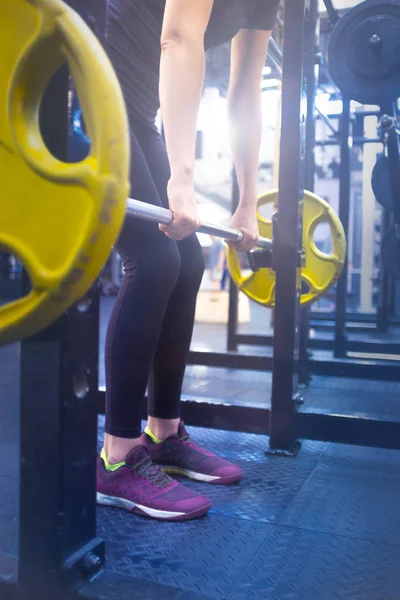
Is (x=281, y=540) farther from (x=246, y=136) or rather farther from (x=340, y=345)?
(x=340, y=345)

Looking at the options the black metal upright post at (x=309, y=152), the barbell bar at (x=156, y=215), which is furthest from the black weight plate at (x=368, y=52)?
the barbell bar at (x=156, y=215)

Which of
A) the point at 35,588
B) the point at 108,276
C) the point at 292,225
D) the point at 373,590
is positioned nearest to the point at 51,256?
the point at 35,588

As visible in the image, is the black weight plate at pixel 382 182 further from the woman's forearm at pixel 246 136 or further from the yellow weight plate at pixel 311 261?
the woman's forearm at pixel 246 136

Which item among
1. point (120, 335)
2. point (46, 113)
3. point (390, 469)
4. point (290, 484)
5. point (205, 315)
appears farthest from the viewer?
point (205, 315)

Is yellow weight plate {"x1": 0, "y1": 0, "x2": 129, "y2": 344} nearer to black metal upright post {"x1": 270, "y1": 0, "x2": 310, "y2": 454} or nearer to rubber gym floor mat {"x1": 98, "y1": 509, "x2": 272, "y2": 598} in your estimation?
rubber gym floor mat {"x1": 98, "y1": 509, "x2": 272, "y2": 598}

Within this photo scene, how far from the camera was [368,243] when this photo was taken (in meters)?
4.81

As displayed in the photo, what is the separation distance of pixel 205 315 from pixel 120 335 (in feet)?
14.3

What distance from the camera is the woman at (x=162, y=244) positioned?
899 mm

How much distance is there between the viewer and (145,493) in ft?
3.37

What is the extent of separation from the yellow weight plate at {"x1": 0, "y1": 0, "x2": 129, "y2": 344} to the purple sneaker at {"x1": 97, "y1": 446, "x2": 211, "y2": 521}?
0.57 metres

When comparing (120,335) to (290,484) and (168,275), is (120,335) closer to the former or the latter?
(168,275)

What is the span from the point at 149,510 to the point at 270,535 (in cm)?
21

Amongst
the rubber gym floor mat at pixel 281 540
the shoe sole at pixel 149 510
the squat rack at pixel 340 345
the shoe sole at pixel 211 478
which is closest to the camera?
the rubber gym floor mat at pixel 281 540

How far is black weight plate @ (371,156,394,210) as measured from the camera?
106 inches
